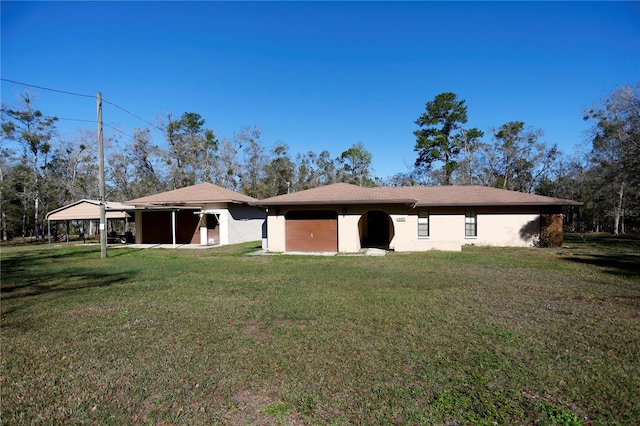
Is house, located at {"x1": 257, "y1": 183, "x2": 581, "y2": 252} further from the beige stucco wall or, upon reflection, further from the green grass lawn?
the green grass lawn

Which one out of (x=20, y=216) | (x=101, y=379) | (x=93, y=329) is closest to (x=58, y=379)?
(x=101, y=379)

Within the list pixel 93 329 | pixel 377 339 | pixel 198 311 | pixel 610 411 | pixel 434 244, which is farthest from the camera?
pixel 434 244

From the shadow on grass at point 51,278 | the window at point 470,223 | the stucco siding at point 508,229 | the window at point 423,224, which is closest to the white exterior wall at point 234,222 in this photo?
the shadow on grass at point 51,278

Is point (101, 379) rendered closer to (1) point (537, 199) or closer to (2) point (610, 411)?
(2) point (610, 411)

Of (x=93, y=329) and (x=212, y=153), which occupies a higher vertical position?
(x=212, y=153)

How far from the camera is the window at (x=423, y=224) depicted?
62.1 ft

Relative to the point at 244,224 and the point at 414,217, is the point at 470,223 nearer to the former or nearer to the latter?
the point at 414,217

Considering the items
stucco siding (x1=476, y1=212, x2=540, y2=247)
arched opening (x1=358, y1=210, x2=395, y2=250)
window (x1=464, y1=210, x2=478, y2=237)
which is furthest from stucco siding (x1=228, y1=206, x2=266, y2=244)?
stucco siding (x1=476, y1=212, x2=540, y2=247)

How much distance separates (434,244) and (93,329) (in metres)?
14.5

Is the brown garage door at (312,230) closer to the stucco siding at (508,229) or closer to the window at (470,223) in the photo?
the window at (470,223)

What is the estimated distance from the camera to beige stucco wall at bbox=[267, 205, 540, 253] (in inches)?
645

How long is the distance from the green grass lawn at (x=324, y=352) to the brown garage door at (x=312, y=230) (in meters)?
7.63

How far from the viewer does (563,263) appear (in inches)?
476

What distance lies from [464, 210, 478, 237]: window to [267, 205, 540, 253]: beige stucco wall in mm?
163
